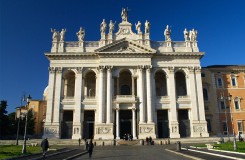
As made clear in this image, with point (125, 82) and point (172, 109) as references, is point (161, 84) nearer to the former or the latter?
point (125, 82)

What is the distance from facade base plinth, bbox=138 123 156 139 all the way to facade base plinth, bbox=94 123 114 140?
4837 mm

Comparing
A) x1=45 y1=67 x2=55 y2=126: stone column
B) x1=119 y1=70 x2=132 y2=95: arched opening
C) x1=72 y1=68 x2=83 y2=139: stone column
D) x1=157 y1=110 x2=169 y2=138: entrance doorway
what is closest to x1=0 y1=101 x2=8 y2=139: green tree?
x1=45 y1=67 x2=55 y2=126: stone column

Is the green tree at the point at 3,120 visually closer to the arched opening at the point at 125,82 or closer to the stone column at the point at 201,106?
the arched opening at the point at 125,82

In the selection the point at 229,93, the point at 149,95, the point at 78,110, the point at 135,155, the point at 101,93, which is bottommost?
the point at 135,155

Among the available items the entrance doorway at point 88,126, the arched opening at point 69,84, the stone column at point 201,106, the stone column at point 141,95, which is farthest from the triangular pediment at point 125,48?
the entrance doorway at point 88,126

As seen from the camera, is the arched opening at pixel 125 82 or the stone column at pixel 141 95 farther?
the arched opening at pixel 125 82

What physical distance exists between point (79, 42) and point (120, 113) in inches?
613

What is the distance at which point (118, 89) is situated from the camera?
37906 millimetres

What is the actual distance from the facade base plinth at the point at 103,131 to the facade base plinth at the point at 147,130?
4.84 m

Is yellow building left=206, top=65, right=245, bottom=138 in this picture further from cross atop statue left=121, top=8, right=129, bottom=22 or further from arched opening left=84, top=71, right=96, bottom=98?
arched opening left=84, top=71, right=96, bottom=98

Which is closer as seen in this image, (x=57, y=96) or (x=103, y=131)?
(x=103, y=131)

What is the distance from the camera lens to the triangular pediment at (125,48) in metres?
37.9

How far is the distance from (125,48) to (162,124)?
15477 mm


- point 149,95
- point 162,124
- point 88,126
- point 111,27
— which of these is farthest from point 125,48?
point 88,126
